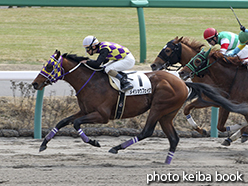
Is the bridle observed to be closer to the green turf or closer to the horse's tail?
the horse's tail

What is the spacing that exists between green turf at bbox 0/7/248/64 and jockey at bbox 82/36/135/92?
4.18 metres

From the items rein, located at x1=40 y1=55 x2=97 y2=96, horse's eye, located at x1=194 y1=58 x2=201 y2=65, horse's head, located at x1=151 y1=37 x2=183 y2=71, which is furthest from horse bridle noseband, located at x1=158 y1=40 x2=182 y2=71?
rein, located at x1=40 y1=55 x2=97 y2=96

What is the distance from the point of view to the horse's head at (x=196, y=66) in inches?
231

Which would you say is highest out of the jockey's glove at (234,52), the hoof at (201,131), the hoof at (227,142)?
the jockey's glove at (234,52)

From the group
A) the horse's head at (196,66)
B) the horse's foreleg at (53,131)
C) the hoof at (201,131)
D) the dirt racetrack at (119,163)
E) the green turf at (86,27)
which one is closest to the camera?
the dirt racetrack at (119,163)

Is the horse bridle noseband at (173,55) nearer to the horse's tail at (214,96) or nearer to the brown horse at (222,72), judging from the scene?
the brown horse at (222,72)

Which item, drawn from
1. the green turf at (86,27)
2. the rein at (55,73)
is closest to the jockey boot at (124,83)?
the rein at (55,73)

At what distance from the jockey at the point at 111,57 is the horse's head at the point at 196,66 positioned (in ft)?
2.85

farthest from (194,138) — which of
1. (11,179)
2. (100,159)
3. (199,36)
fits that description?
(199,36)

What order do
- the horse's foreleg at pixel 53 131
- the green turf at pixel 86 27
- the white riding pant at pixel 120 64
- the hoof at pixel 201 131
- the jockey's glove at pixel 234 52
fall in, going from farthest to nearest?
the green turf at pixel 86 27, the hoof at pixel 201 131, the jockey's glove at pixel 234 52, the white riding pant at pixel 120 64, the horse's foreleg at pixel 53 131

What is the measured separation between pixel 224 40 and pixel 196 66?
0.68 m

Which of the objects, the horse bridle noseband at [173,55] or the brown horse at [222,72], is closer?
the brown horse at [222,72]

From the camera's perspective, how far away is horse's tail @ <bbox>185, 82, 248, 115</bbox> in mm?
5375

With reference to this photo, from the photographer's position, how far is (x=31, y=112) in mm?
6711
